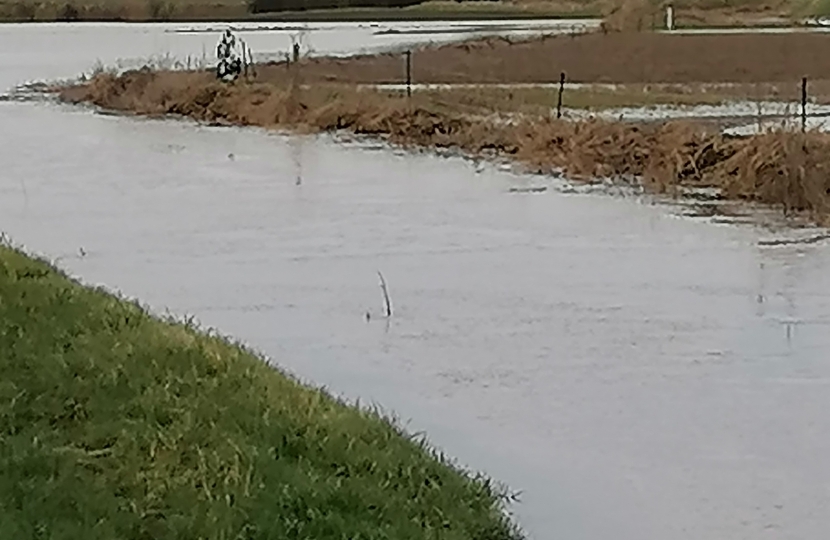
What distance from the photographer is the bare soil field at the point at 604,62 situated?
39.8m

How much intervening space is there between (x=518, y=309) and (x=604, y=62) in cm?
3180

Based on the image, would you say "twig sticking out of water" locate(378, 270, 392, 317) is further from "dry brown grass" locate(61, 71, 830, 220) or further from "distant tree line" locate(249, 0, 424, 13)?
"distant tree line" locate(249, 0, 424, 13)

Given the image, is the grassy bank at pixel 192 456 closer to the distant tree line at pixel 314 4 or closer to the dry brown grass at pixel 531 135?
the dry brown grass at pixel 531 135

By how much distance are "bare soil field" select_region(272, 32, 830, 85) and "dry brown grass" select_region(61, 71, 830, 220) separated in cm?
384

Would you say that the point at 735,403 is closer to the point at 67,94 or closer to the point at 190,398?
the point at 190,398

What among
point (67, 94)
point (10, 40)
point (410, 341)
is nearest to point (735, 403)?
point (410, 341)

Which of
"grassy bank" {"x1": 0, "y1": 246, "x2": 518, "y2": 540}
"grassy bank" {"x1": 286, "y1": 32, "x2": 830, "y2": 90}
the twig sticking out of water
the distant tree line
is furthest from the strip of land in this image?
"grassy bank" {"x1": 0, "y1": 246, "x2": 518, "y2": 540}

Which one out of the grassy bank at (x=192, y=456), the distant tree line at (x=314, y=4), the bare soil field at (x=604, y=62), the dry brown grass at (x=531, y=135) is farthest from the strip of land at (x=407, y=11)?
the grassy bank at (x=192, y=456)

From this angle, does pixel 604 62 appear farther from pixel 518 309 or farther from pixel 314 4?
pixel 314 4

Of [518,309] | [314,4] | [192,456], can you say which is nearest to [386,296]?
[518,309]

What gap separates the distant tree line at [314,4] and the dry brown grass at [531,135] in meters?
47.2

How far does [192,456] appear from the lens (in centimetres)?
783

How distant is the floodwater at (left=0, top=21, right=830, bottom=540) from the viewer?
913cm

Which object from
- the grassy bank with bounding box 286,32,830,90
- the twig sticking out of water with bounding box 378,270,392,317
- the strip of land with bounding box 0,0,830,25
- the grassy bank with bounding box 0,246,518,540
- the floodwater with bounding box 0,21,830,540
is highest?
the strip of land with bounding box 0,0,830,25
